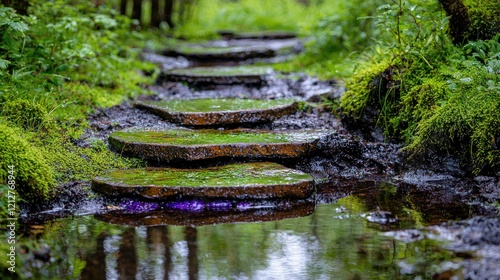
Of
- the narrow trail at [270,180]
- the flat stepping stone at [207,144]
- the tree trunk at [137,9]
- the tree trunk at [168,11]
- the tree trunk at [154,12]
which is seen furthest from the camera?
the tree trunk at [168,11]

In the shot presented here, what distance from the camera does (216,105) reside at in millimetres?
4816

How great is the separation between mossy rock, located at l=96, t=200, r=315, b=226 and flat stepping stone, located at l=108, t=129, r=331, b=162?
0.61 m

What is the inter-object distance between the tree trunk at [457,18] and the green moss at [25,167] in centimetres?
309

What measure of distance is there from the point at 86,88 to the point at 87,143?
1.29 metres

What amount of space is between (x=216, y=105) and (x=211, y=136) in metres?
0.76

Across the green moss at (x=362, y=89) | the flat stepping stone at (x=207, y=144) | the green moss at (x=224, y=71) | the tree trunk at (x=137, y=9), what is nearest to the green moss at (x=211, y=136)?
the flat stepping stone at (x=207, y=144)

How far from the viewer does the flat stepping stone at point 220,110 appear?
14.8 ft

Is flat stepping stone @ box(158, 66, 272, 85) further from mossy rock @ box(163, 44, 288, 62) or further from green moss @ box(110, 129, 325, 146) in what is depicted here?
green moss @ box(110, 129, 325, 146)

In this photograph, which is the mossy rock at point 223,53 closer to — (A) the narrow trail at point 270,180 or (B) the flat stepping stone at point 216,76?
(B) the flat stepping stone at point 216,76

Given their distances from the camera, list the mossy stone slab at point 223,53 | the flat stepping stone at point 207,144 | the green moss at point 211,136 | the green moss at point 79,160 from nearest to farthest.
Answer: the green moss at point 79,160
the flat stepping stone at point 207,144
the green moss at point 211,136
the mossy stone slab at point 223,53

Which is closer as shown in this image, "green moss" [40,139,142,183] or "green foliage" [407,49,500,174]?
"green foliage" [407,49,500,174]

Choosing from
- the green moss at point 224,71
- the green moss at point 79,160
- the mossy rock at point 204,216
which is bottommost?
the mossy rock at point 204,216

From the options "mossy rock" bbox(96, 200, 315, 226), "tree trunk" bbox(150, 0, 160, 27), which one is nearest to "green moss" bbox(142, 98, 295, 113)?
"mossy rock" bbox(96, 200, 315, 226)

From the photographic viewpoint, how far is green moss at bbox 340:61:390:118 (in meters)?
4.47
